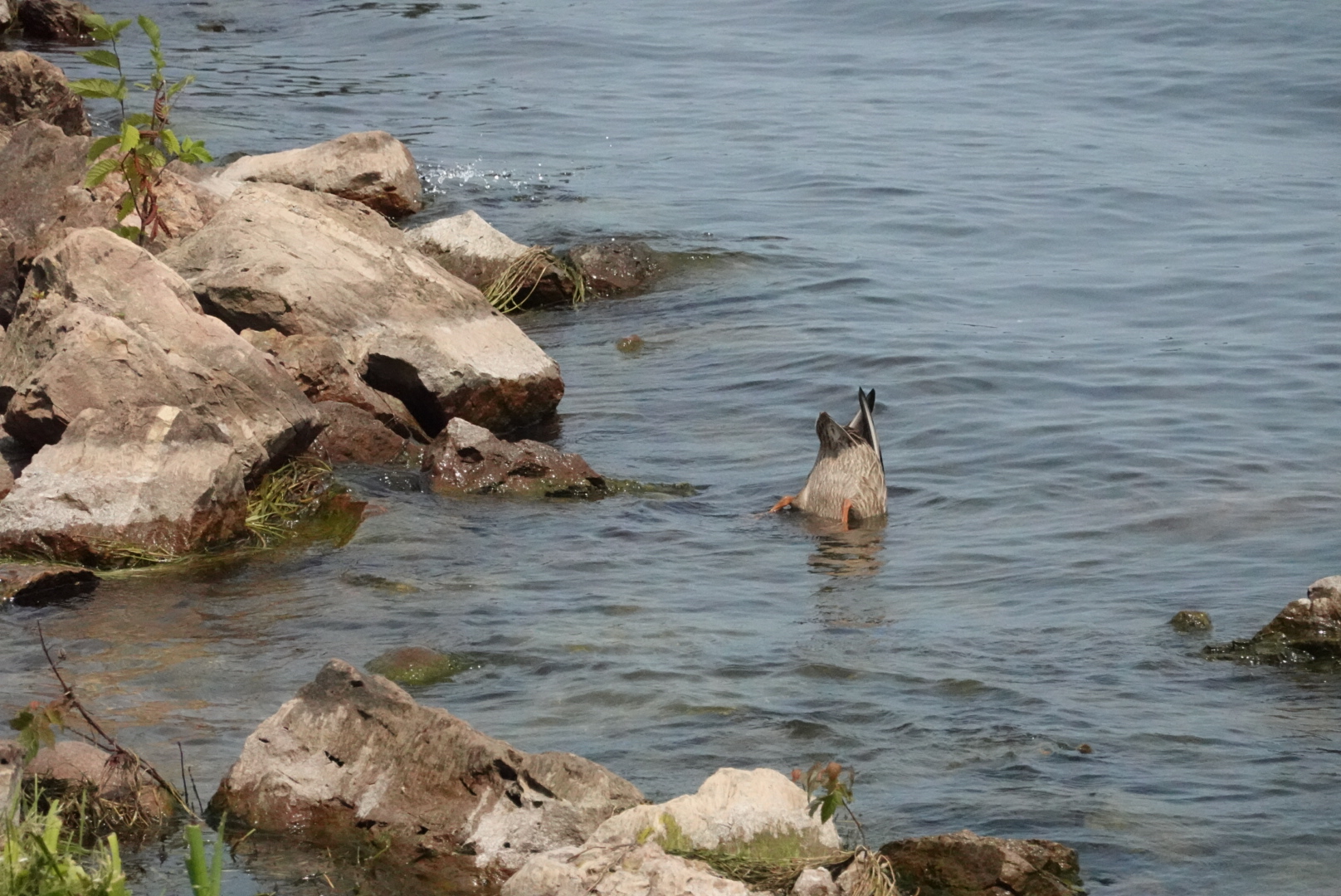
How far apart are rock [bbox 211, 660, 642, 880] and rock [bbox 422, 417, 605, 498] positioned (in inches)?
163

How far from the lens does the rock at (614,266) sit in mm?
14578

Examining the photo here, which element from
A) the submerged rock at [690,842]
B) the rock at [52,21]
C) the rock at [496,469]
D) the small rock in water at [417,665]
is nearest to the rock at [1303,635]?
the submerged rock at [690,842]

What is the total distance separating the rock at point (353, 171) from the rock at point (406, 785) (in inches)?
408

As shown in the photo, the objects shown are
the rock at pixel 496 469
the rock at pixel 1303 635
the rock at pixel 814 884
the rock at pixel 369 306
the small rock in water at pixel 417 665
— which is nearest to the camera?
the rock at pixel 814 884

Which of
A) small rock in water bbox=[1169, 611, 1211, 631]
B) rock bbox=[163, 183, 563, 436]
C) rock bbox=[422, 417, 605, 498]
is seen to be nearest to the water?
small rock in water bbox=[1169, 611, 1211, 631]

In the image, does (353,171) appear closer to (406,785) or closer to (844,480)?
(844,480)

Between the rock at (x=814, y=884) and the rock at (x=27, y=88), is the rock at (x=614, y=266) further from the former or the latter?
the rock at (x=814, y=884)

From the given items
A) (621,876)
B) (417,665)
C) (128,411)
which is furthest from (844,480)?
(621,876)

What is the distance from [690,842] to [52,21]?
844 inches

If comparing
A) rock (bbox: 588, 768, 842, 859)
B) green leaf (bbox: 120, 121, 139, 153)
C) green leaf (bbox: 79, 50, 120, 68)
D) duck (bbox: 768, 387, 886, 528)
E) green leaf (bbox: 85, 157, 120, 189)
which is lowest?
duck (bbox: 768, 387, 886, 528)

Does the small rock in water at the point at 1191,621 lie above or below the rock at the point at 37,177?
below

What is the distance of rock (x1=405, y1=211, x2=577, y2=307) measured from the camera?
1379 centimetres

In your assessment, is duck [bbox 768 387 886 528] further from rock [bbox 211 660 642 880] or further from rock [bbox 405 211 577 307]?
rock [bbox 405 211 577 307]

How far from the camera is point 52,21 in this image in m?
22.9
